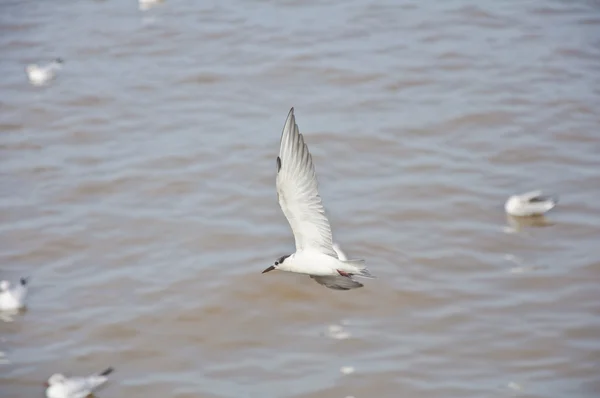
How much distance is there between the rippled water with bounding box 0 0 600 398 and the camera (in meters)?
7.55

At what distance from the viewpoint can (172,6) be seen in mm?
14484

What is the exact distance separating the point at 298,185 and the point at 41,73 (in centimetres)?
733

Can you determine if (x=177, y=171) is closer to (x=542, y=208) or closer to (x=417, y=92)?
(x=417, y=92)

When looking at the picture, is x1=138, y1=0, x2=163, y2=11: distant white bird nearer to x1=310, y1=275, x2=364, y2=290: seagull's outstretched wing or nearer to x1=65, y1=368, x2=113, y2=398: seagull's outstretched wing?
x1=65, y1=368, x2=113, y2=398: seagull's outstretched wing

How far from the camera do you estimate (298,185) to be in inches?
235

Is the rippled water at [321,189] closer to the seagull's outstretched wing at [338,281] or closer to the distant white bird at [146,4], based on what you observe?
the distant white bird at [146,4]

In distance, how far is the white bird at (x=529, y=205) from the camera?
889 centimetres

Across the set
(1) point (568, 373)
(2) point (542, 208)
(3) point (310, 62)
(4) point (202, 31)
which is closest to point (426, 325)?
(1) point (568, 373)

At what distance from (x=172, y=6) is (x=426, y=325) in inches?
333

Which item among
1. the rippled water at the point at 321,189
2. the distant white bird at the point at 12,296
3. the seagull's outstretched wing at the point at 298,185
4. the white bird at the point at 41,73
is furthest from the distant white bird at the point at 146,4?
the seagull's outstretched wing at the point at 298,185

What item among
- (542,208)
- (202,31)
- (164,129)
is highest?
(202,31)

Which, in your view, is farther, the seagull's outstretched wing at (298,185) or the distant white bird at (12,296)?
the distant white bird at (12,296)

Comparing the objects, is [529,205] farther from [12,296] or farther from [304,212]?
[12,296]

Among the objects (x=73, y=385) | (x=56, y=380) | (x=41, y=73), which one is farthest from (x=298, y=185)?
(x=41, y=73)
